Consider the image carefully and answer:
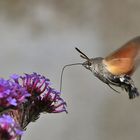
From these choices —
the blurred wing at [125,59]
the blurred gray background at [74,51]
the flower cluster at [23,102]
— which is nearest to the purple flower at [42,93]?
the flower cluster at [23,102]

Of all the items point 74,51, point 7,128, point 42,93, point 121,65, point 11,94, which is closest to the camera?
point 7,128

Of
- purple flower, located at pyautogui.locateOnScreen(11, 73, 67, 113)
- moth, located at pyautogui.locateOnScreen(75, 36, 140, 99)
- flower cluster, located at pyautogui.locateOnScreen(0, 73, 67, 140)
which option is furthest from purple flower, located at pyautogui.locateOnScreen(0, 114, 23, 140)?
moth, located at pyautogui.locateOnScreen(75, 36, 140, 99)

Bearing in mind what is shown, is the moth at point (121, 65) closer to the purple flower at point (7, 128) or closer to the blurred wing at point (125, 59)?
the blurred wing at point (125, 59)

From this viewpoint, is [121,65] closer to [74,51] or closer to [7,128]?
[7,128]

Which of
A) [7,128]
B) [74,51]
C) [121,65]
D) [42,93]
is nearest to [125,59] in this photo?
[121,65]

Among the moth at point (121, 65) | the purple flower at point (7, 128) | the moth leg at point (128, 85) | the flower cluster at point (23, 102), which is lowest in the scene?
the purple flower at point (7, 128)

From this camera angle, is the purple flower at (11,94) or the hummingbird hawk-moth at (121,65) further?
the hummingbird hawk-moth at (121,65)

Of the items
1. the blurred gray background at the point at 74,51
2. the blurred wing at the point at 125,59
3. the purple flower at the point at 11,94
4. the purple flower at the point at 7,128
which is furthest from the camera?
the blurred gray background at the point at 74,51
